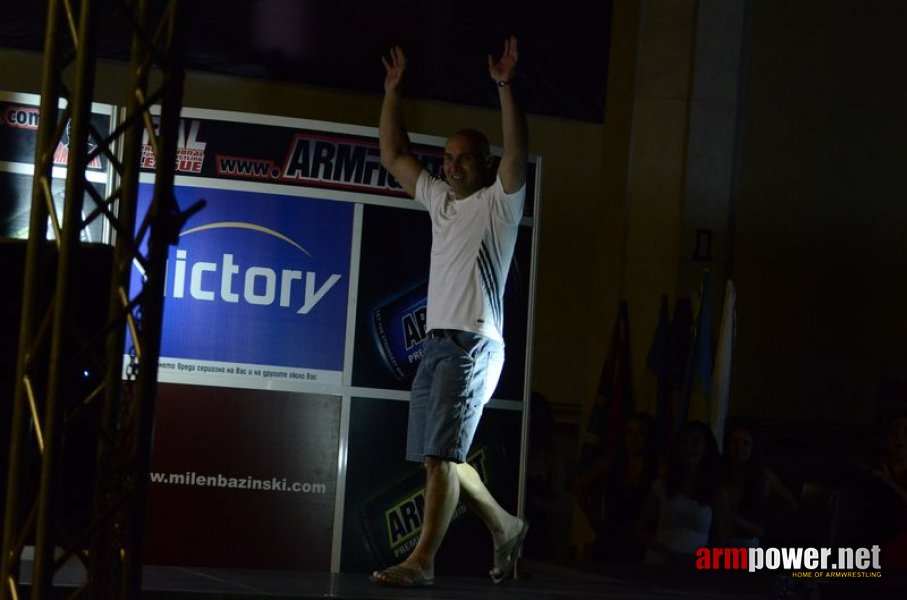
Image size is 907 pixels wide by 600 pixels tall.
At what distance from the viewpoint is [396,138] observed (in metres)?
6.57

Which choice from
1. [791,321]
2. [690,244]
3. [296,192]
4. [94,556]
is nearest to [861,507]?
[296,192]

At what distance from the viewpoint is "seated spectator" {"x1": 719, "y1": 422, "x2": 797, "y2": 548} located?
950 cm

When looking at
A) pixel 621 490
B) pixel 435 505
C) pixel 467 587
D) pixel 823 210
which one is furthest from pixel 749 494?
pixel 823 210

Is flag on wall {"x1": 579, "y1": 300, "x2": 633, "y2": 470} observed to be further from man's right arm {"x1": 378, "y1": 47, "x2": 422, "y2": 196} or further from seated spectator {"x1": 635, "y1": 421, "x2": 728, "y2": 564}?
man's right arm {"x1": 378, "y1": 47, "x2": 422, "y2": 196}

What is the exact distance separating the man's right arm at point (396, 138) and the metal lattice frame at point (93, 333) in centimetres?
136

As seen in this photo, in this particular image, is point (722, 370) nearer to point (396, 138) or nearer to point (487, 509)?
point (487, 509)

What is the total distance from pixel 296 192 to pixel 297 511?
1.58 meters

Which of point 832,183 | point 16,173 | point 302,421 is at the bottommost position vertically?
point 302,421

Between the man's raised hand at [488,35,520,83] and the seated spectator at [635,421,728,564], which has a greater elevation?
the man's raised hand at [488,35,520,83]

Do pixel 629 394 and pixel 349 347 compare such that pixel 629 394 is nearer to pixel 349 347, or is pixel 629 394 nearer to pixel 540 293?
pixel 540 293

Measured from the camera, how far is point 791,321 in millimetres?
13953

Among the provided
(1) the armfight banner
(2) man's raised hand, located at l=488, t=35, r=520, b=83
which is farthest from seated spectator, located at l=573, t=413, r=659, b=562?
(2) man's raised hand, located at l=488, t=35, r=520, b=83

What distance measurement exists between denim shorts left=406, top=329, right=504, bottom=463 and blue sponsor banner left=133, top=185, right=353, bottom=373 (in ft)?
3.41

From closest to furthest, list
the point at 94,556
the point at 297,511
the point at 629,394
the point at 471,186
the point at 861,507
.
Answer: the point at 94,556 < the point at 471,186 < the point at 297,511 < the point at 861,507 < the point at 629,394
